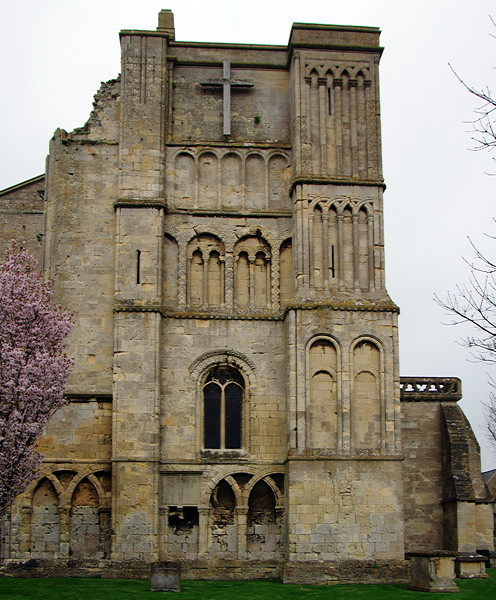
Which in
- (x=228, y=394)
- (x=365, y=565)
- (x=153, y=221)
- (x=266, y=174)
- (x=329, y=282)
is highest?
(x=266, y=174)

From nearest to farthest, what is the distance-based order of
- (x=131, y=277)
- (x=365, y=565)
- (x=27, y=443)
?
(x=27, y=443), (x=365, y=565), (x=131, y=277)

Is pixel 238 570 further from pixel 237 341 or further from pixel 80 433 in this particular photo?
pixel 237 341

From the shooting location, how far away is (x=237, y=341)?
2659cm

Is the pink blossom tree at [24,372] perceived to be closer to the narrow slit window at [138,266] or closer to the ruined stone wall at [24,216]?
the narrow slit window at [138,266]

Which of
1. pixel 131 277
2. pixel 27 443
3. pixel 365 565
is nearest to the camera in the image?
pixel 27 443

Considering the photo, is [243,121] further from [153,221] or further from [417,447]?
[417,447]

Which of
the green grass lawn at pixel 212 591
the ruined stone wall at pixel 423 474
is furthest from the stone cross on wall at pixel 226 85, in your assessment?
the green grass lawn at pixel 212 591

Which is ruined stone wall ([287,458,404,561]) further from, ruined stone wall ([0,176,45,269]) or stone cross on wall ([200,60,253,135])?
ruined stone wall ([0,176,45,269])

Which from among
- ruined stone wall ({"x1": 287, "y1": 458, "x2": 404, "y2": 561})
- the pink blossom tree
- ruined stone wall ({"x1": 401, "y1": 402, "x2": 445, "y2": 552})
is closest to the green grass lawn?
ruined stone wall ({"x1": 287, "y1": 458, "x2": 404, "y2": 561})

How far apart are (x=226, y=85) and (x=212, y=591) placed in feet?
48.1

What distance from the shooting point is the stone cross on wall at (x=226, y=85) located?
2806 centimetres

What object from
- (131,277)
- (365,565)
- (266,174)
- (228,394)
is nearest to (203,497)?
(228,394)

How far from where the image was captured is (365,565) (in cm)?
2423

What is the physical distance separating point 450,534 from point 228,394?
7.69 m
